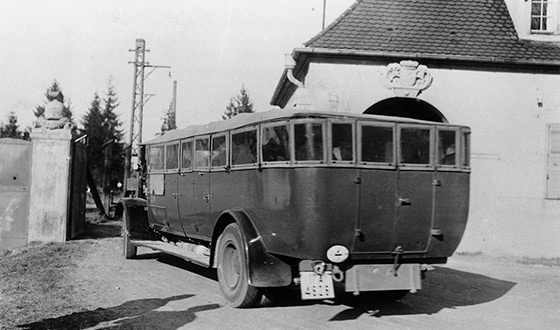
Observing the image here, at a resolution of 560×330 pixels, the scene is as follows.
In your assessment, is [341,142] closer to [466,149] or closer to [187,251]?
[466,149]

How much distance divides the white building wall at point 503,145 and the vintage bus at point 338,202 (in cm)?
652

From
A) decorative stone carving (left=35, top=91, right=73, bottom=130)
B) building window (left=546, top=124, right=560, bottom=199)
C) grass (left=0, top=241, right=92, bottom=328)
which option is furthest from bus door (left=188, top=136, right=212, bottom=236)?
building window (left=546, top=124, right=560, bottom=199)

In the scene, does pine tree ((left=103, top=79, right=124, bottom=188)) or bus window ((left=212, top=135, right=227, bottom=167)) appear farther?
pine tree ((left=103, top=79, right=124, bottom=188))

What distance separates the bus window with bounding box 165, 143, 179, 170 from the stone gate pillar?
379 cm

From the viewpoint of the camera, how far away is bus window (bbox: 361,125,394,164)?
259 inches

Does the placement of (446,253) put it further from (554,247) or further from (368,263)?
(554,247)

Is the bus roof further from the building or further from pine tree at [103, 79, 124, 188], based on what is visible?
pine tree at [103, 79, 124, 188]

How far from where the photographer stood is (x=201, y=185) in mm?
8828

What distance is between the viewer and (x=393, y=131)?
22.3 feet

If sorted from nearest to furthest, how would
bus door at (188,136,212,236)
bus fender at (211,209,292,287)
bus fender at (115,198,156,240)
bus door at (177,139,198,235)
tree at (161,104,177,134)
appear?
bus fender at (211,209,292,287), bus door at (188,136,212,236), bus door at (177,139,198,235), bus fender at (115,198,156,240), tree at (161,104,177,134)

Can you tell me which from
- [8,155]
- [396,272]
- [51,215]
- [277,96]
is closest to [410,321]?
[396,272]

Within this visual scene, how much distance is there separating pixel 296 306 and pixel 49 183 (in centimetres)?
768

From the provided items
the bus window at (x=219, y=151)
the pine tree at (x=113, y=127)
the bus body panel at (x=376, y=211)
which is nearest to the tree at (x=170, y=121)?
the pine tree at (x=113, y=127)

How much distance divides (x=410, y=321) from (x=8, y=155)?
970 centimetres
